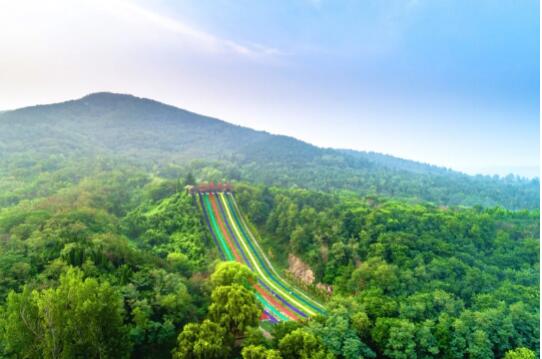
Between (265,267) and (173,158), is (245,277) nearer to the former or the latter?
(265,267)

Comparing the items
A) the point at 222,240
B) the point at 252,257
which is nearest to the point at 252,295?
the point at 252,257

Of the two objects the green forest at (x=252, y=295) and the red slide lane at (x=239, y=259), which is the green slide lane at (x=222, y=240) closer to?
the red slide lane at (x=239, y=259)

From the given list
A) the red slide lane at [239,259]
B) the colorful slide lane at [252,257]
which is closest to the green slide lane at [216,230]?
the colorful slide lane at [252,257]

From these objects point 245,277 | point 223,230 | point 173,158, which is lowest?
point 223,230

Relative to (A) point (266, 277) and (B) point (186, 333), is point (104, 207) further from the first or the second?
(B) point (186, 333)

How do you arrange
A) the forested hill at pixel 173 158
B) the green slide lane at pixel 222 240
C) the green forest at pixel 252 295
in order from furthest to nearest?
the forested hill at pixel 173 158
the green slide lane at pixel 222 240
the green forest at pixel 252 295
